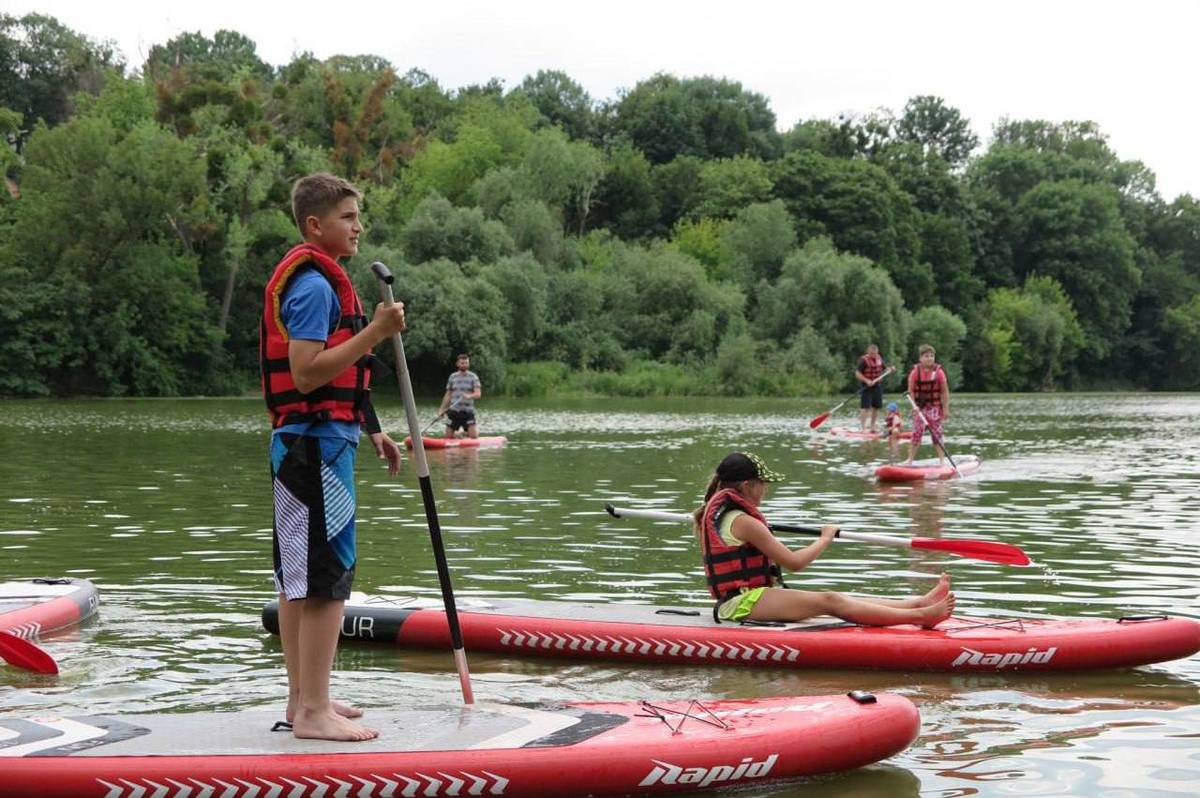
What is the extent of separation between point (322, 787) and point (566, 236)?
68.5 meters

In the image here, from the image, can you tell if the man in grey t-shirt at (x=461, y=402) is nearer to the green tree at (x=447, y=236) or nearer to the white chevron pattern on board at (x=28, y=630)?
the white chevron pattern on board at (x=28, y=630)

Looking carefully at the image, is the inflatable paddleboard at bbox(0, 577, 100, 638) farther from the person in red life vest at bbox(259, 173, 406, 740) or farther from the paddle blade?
the paddle blade

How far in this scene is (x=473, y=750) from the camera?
5.01 metres

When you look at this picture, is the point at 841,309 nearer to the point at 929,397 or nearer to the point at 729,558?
the point at 929,397

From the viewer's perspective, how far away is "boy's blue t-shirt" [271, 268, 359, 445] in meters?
5.02

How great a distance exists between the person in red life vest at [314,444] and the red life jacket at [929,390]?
1553 centimetres

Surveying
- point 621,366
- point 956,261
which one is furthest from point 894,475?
point 956,261

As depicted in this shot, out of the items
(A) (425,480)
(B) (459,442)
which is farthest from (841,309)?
(A) (425,480)

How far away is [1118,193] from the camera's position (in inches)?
3824

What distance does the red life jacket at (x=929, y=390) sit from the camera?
19.9 meters

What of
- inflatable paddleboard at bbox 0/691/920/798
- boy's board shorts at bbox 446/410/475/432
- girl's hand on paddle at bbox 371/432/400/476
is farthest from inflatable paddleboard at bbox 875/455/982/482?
girl's hand on paddle at bbox 371/432/400/476

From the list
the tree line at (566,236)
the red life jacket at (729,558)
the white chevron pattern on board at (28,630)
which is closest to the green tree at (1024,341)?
the tree line at (566,236)

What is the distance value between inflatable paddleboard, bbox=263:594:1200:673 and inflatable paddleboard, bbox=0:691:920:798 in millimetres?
1588

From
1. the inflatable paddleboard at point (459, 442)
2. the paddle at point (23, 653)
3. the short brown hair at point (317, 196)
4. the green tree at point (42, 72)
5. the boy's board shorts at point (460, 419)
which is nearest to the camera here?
the short brown hair at point (317, 196)
